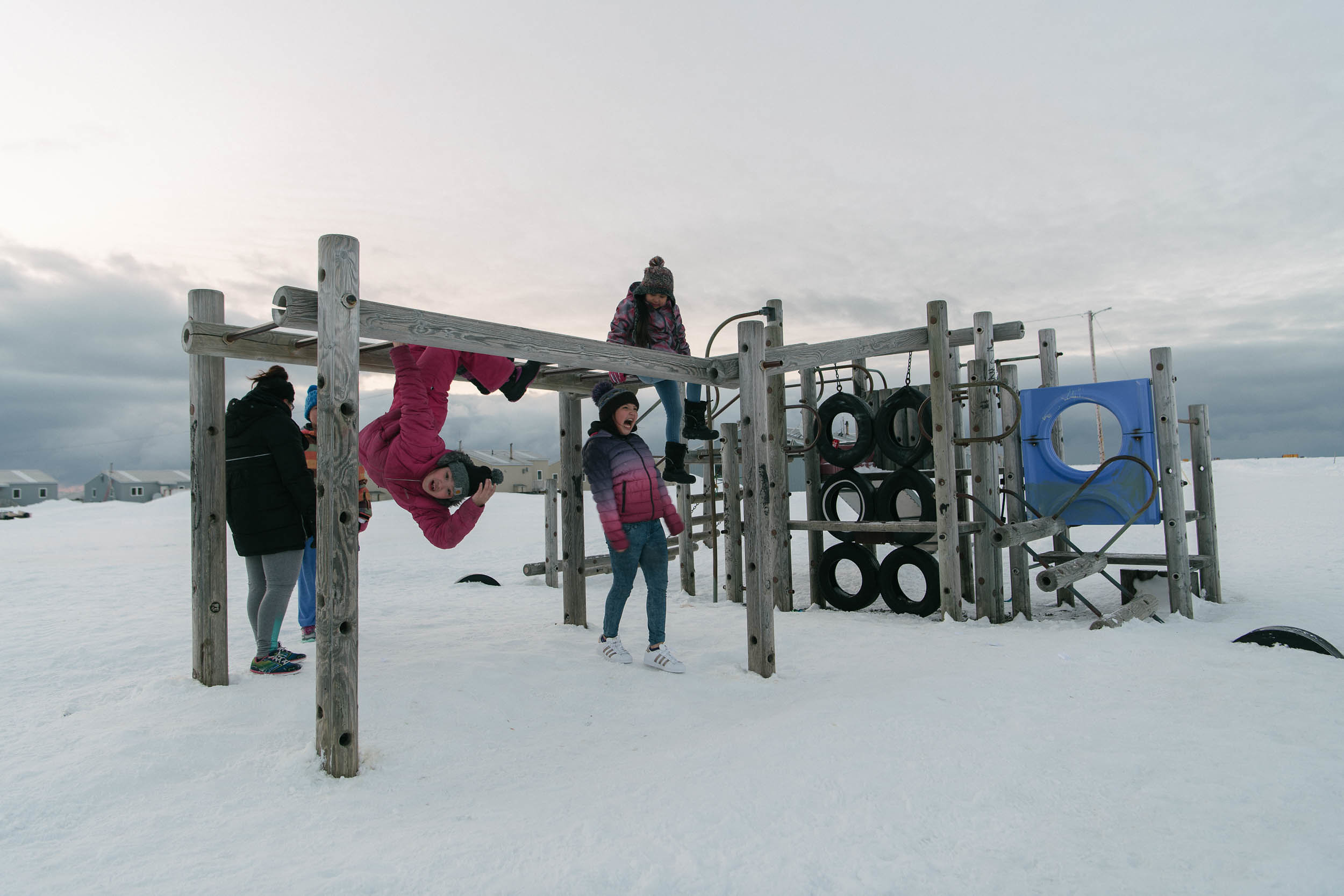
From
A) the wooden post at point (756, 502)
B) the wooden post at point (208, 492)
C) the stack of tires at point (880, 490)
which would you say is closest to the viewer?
the wooden post at point (208, 492)

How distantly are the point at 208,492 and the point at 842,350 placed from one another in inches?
160

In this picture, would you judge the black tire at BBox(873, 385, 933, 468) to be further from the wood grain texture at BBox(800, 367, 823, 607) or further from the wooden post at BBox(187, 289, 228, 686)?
the wooden post at BBox(187, 289, 228, 686)

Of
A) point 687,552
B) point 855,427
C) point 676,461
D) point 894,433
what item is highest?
point 855,427

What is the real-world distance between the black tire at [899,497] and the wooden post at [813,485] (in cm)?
62

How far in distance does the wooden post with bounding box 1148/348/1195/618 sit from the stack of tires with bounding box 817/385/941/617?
6.40 feet

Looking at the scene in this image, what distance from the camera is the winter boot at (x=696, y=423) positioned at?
20.0 feet

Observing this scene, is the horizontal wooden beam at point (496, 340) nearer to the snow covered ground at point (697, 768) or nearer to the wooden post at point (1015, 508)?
the snow covered ground at point (697, 768)

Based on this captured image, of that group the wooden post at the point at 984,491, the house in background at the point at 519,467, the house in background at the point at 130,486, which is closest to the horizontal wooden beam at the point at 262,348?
the wooden post at the point at 984,491

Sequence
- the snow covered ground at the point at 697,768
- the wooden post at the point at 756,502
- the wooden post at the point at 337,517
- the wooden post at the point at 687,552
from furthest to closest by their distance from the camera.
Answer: the wooden post at the point at 687,552, the wooden post at the point at 756,502, the wooden post at the point at 337,517, the snow covered ground at the point at 697,768

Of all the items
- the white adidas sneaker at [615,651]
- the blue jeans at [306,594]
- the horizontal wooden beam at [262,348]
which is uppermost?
the horizontal wooden beam at [262,348]

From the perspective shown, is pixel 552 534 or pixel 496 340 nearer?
pixel 496 340

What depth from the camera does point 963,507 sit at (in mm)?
7523

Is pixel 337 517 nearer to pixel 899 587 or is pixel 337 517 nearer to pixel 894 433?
pixel 899 587

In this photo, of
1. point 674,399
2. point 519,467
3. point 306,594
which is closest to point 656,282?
point 674,399
